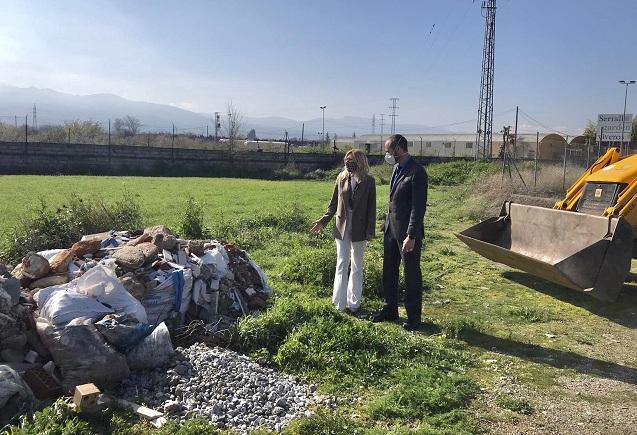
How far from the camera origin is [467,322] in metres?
6.61

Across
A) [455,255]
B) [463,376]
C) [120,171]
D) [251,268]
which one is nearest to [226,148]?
[120,171]

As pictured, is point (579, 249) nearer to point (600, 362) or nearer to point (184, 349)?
point (600, 362)

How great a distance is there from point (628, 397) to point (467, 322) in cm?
203

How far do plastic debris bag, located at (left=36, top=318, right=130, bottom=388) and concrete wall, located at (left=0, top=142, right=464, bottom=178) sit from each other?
105ft

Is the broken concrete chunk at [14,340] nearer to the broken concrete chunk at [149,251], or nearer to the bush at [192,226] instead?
the broken concrete chunk at [149,251]

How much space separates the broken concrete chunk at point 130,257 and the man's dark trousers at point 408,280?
2806mm

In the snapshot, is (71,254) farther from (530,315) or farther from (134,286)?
(530,315)

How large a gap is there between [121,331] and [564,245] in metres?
6.12

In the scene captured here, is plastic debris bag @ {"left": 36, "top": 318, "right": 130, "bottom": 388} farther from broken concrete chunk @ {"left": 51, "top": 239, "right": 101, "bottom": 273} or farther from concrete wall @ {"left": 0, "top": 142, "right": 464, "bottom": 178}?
concrete wall @ {"left": 0, "top": 142, "right": 464, "bottom": 178}

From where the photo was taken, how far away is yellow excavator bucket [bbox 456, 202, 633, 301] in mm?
7023

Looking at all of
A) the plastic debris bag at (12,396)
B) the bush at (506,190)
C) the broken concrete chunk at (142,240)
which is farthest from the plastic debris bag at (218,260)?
the bush at (506,190)

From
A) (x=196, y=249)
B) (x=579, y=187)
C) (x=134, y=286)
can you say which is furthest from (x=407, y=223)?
(x=579, y=187)

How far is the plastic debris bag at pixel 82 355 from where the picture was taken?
14.3 ft

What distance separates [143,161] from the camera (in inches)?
1468
